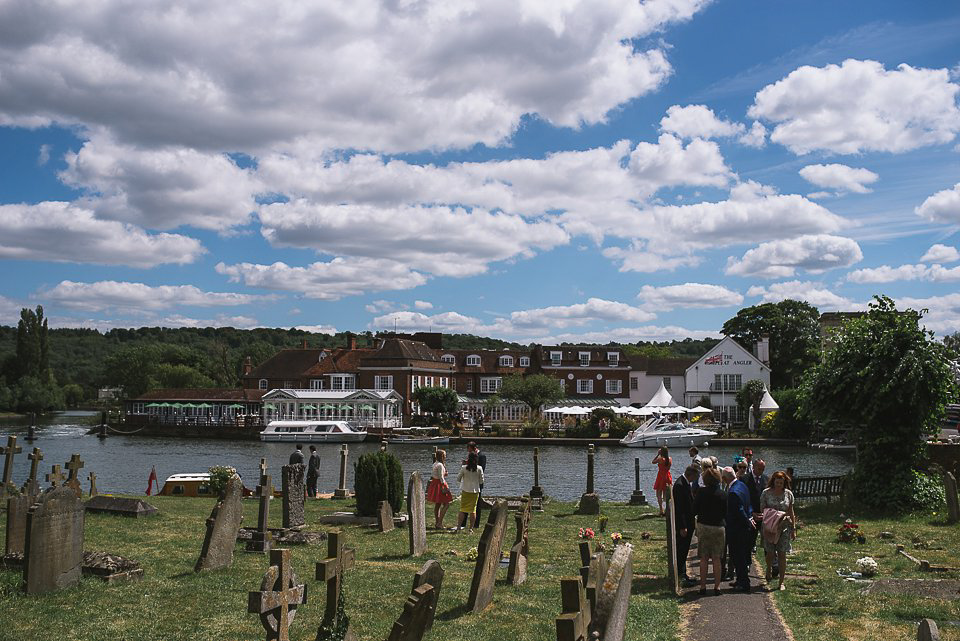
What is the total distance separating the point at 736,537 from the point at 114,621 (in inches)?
323

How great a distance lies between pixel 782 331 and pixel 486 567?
286 ft

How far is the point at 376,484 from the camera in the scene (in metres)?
19.0

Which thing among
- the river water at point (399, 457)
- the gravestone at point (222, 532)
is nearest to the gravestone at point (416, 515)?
the gravestone at point (222, 532)

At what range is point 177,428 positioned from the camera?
275 ft

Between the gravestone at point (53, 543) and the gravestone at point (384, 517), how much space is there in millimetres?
7132

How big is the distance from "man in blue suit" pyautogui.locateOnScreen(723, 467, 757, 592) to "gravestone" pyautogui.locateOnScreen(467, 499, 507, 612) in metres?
3.58

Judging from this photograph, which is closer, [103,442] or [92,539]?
[92,539]

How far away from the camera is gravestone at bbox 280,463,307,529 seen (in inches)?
643

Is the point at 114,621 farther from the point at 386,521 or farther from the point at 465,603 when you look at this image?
the point at 386,521

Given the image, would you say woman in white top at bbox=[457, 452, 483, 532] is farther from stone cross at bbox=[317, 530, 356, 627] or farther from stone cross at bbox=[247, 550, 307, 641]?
stone cross at bbox=[247, 550, 307, 641]

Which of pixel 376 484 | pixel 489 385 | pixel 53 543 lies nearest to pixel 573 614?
pixel 53 543

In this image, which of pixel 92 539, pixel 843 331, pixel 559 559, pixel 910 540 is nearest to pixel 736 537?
pixel 559 559

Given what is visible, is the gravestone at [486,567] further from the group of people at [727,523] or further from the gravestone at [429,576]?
the group of people at [727,523]

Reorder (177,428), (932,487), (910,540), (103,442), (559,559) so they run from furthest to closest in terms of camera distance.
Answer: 1. (177,428)
2. (103,442)
3. (932,487)
4. (910,540)
5. (559,559)
